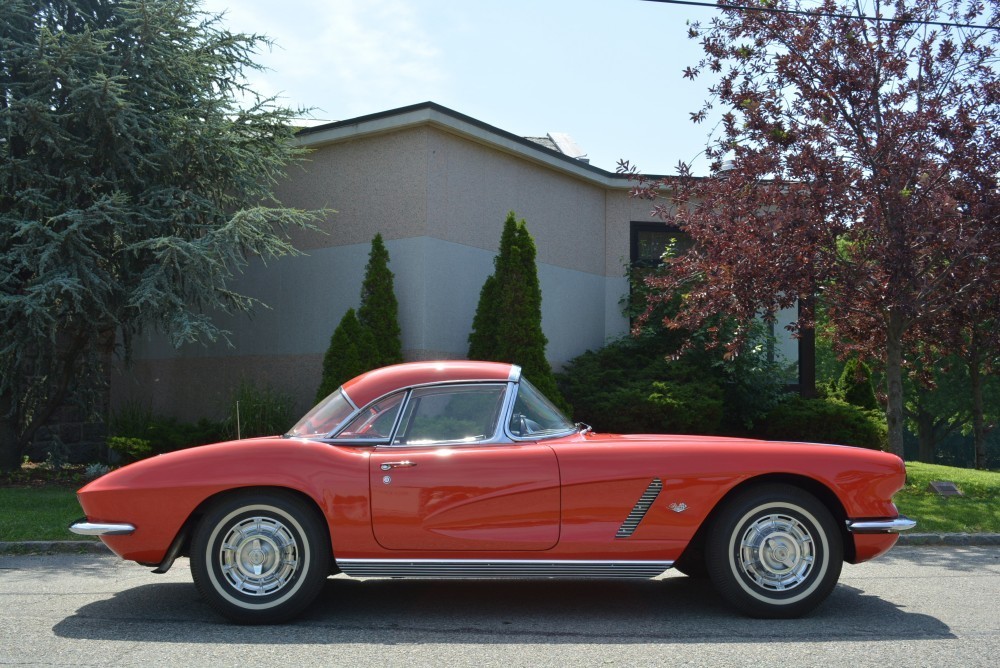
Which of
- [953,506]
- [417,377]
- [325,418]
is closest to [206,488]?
[325,418]

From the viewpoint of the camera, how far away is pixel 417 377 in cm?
575

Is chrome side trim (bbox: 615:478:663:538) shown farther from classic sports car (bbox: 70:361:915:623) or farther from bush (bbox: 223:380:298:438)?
bush (bbox: 223:380:298:438)

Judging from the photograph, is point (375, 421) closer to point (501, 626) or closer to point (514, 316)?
point (501, 626)

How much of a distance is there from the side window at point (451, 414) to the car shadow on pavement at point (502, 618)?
1.02m

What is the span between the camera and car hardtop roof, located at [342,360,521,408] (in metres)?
5.71

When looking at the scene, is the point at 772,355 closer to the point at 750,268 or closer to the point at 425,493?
the point at 750,268

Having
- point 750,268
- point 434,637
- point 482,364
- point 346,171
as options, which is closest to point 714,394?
point 750,268

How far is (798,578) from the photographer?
5.32 metres

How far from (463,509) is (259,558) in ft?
3.78

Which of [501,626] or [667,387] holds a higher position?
[667,387]

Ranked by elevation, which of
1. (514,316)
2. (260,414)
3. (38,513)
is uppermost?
(514,316)

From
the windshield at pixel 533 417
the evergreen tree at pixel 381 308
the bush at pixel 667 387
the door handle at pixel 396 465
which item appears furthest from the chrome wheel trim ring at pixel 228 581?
the bush at pixel 667 387

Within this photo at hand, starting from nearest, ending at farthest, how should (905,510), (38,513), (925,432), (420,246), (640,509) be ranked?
(640,509), (38,513), (905,510), (420,246), (925,432)

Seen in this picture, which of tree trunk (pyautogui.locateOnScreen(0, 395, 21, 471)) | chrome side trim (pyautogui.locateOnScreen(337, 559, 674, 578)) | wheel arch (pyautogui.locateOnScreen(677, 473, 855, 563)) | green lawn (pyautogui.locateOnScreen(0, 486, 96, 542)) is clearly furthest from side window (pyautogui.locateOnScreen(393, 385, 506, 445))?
tree trunk (pyautogui.locateOnScreen(0, 395, 21, 471))
